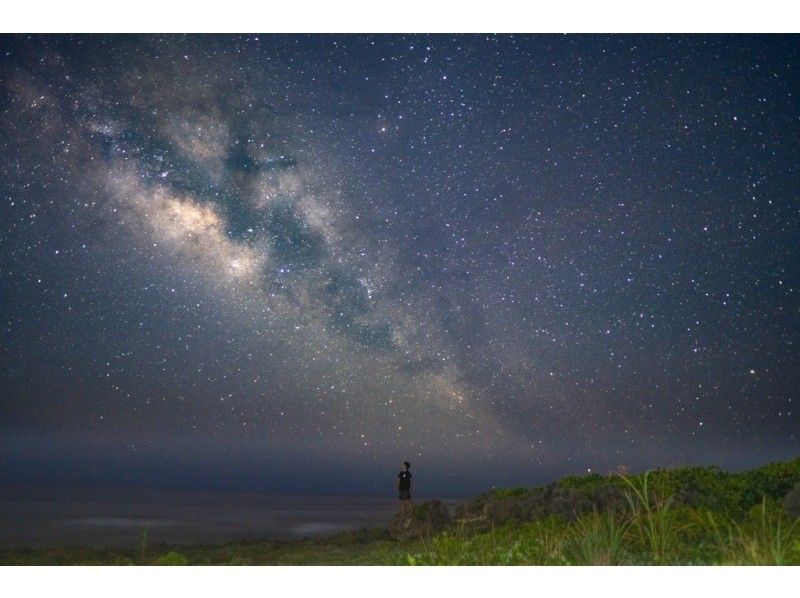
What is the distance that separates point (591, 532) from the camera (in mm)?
6344

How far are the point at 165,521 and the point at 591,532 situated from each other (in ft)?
50.7

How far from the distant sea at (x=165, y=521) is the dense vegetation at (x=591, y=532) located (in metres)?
1.05

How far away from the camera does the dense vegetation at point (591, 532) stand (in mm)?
6090

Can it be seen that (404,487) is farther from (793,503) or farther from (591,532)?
(591,532)

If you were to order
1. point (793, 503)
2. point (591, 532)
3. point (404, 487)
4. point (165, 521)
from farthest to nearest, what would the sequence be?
point (165, 521) < point (404, 487) < point (793, 503) < point (591, 532)

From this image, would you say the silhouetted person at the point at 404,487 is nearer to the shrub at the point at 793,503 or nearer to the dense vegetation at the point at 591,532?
the dense vegetation at the point at 591,532

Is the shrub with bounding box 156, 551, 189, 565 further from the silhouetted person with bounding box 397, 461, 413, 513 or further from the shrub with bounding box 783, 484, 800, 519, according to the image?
the shrub with bounding box 783, 484, 800, 519

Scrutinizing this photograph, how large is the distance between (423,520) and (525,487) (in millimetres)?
1803

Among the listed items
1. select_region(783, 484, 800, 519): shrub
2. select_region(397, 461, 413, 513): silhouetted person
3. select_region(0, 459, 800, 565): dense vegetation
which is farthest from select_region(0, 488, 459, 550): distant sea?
select_region(783, 484, 800, 519): shrub

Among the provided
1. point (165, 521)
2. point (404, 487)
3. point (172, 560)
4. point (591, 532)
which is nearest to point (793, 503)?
point (591, 532)
